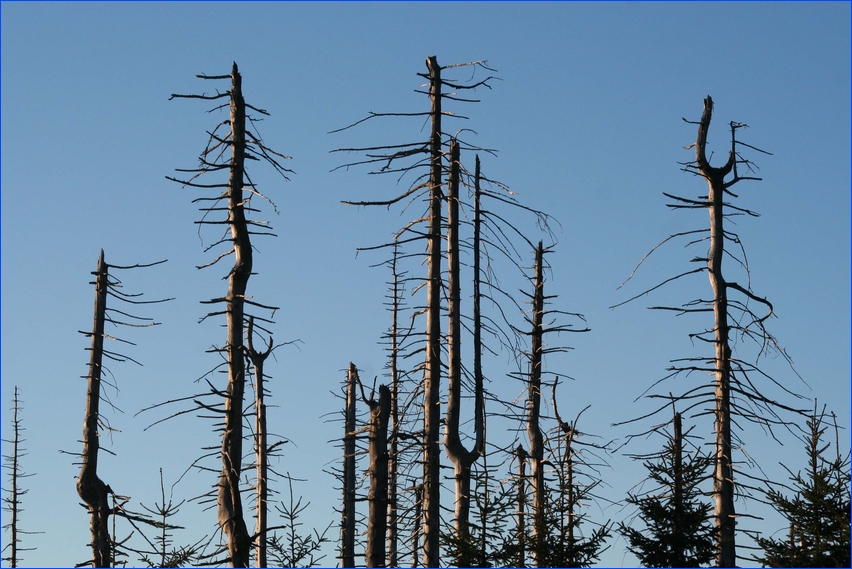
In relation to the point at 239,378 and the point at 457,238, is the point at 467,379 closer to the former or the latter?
the point at 457,238

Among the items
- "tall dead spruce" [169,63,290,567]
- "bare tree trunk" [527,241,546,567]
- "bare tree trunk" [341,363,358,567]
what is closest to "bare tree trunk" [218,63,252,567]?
"tall dead spruce" [169,63,290,567]

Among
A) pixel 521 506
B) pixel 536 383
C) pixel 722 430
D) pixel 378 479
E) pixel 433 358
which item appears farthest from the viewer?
pixel 521 506

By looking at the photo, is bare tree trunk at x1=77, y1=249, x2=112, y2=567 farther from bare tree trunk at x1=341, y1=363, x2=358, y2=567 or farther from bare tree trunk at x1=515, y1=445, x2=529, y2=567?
bare tree trunk at x1=341, y1=363, x2=358, y2=567

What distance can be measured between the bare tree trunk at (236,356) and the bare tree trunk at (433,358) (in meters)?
3.80

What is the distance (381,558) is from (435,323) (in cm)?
561

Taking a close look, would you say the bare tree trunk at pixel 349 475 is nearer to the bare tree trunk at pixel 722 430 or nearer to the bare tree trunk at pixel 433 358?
the bare tree trunk at pixel 433 358

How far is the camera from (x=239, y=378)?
16234mm

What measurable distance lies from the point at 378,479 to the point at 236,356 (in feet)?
9.82

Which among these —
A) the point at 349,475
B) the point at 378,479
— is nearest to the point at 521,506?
the point at 349,475

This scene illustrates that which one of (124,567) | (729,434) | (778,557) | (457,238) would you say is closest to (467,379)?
(457,238)

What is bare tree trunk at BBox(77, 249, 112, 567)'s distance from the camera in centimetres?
2125

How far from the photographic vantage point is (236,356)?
16266 millimetres

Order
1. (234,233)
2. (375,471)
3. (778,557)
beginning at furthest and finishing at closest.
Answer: (778,557) → (234,233) → (375,471)

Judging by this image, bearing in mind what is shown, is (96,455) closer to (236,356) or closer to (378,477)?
(236,356)
